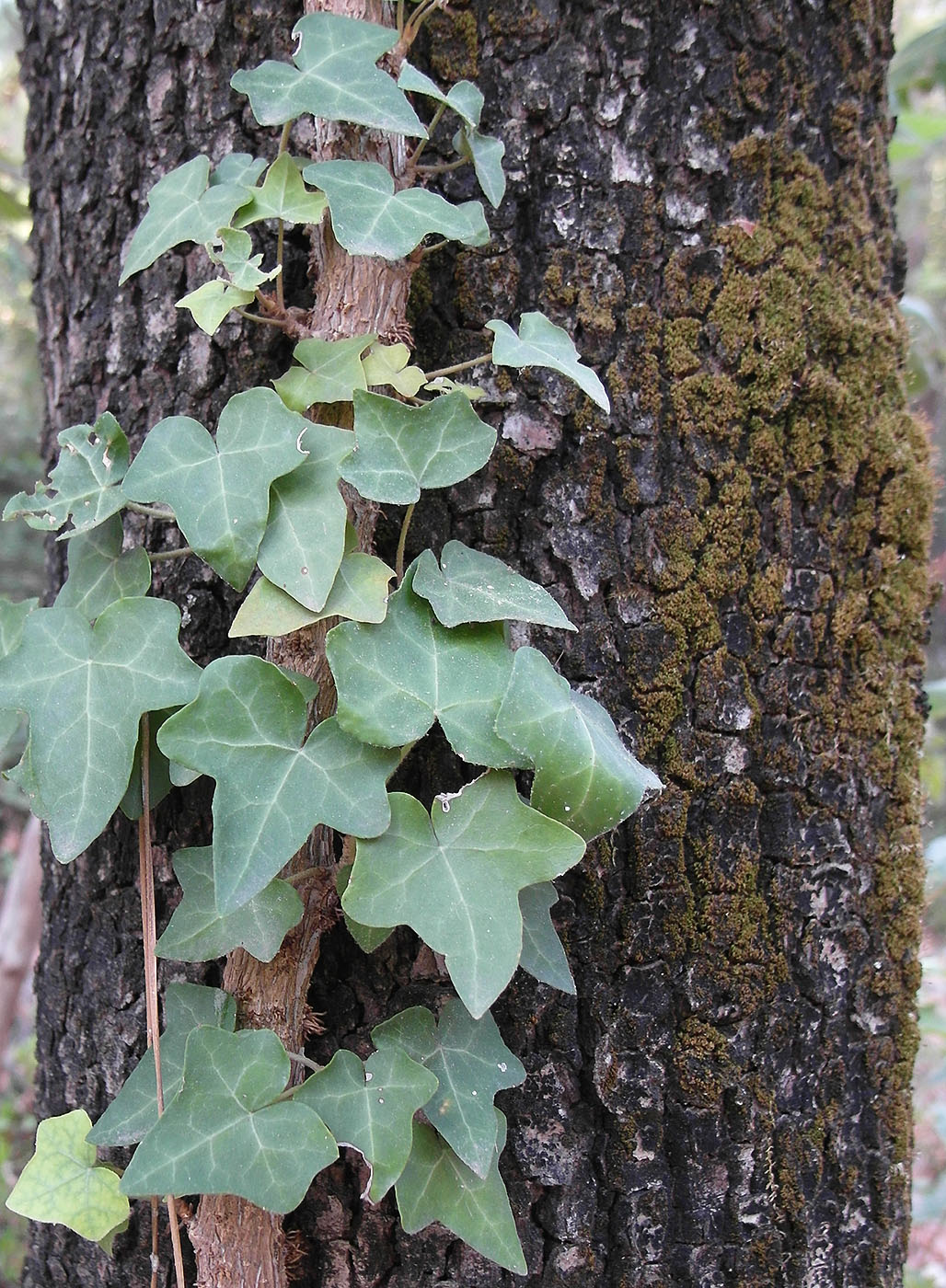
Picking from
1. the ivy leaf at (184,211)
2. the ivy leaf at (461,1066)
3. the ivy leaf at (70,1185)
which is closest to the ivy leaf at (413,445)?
the ivy leaf at (184,211)

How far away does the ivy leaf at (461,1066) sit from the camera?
2.42 feet

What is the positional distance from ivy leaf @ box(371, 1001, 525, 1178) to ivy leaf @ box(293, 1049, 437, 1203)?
29mm

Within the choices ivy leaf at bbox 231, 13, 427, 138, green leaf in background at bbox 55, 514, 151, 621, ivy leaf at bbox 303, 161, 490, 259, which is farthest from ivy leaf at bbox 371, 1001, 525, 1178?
ivy leaf at bbox 231, 13, 427, 138

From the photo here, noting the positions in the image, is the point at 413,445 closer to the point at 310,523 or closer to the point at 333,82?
the point at 310,523

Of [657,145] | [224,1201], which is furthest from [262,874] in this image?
[657,145]

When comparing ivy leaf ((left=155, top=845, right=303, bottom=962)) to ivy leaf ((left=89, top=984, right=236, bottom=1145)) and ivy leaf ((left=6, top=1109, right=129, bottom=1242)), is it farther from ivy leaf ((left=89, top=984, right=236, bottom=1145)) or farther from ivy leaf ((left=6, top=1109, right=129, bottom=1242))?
ivy leaf ((left=6, top=1109, right=129, bottom=1242))

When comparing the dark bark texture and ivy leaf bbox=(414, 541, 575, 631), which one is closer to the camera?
ivy leaf bbox=(414, 541, 575, 631)

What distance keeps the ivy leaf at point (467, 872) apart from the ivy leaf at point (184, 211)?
0.56 metres

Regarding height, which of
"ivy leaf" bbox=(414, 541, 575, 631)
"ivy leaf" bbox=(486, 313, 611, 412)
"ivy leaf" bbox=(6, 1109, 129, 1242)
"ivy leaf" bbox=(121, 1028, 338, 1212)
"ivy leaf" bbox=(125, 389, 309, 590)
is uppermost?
"ivy leaf" bbox=(486, 313, 611, 412)

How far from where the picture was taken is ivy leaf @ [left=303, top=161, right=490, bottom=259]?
79 centimetres

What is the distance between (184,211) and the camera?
0.86m

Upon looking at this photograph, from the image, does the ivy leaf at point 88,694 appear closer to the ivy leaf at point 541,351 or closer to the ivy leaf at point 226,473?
the ivy leaf at point 226,473

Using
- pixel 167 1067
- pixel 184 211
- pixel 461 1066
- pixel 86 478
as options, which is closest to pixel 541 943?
pixel 461 1066

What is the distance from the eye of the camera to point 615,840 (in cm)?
90
